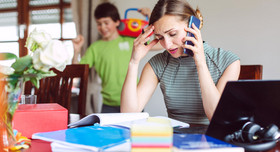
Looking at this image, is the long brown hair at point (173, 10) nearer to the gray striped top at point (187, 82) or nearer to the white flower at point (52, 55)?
the gray striped top at point (187, 82)

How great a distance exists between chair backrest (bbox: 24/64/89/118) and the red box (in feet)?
2.37

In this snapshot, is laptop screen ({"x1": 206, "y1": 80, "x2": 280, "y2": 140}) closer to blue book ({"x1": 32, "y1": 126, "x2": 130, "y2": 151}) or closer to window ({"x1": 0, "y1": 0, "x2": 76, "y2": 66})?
blue book ({"x1": 32, "y1": 126, "x2": 130, "y2": 151})

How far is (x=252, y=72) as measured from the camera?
147 centimetres

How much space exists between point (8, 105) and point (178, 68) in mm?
915

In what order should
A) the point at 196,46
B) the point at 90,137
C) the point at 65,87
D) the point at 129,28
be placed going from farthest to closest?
the point at 129,28 < the point at 65,87 < the point at 196,46 < the point at 90,137

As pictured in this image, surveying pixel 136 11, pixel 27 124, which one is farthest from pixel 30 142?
pixel 136 11

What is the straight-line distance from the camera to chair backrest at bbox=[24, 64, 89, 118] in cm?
164

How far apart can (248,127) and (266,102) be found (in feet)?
0.26

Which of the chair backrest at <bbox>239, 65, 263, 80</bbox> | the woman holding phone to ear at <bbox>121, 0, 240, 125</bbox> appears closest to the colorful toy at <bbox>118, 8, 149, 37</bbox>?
the woman holding phone to ear at <bbox>121, 0, 240, 125</bbox>

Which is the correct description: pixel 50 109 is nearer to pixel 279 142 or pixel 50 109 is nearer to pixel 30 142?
pixel 30 142

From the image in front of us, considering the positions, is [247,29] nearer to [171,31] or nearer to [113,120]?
[171,31]

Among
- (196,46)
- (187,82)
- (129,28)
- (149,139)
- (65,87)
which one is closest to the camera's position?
(149,139)

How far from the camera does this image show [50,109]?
0.89m

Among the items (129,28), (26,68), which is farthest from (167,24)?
(129,28)
